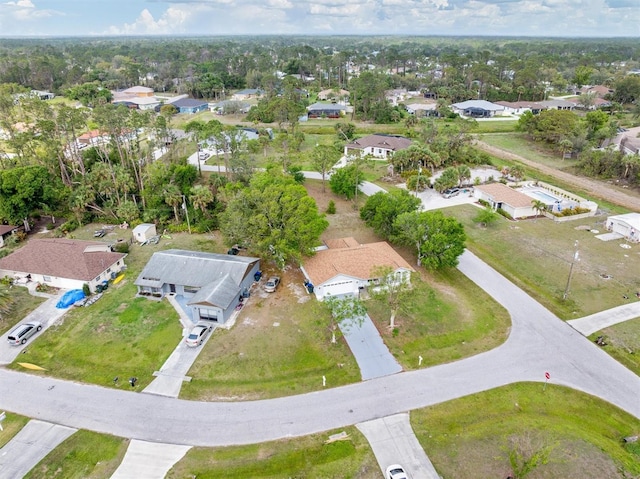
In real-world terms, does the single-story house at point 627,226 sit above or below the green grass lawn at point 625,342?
above

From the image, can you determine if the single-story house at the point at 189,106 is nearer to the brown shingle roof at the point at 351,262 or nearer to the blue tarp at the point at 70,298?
the blue tarp at the point at 70,298

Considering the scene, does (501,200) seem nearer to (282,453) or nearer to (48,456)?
(282,453)

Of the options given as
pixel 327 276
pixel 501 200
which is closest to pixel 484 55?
pixel 501 200

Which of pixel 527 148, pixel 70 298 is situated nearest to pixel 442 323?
pixel 70 298

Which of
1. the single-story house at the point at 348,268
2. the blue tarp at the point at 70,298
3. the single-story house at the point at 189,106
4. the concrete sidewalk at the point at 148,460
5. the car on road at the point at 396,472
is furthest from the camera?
the single-story house at the point at 189,106

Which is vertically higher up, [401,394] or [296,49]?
[296,49]

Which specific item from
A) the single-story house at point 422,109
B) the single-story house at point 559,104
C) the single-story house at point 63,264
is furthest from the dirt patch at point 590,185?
the single-story house at point 63,264
